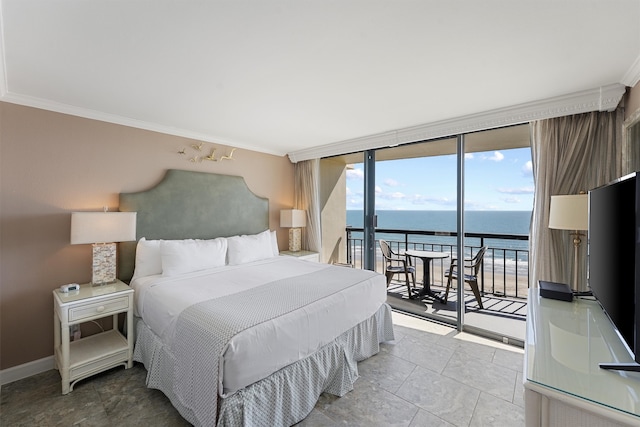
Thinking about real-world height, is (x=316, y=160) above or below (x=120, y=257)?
above

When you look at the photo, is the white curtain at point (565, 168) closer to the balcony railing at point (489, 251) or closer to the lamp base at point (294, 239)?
the balcony railing at point (489, 251)

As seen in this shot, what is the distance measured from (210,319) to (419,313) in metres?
2.95

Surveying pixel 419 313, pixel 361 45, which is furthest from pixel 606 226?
pixel 419 313

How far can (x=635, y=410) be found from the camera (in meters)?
0.82

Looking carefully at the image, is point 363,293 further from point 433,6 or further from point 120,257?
point 120,257

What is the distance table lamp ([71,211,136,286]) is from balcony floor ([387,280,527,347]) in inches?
139

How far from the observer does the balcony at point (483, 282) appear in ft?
11.2

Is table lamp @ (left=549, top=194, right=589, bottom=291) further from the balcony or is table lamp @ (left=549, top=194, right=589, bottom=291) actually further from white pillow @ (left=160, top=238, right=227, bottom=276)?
white pillow @ (left=160, top=238, right=227, bottom=276)

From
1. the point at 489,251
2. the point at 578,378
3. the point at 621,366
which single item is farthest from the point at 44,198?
the point at 489,251

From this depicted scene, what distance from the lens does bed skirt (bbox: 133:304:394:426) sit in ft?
5.12

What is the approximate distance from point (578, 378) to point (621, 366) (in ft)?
0.61

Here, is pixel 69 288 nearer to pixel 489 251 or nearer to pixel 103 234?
pixel 103 234

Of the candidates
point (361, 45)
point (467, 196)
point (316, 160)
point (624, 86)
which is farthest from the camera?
point (316, 160)

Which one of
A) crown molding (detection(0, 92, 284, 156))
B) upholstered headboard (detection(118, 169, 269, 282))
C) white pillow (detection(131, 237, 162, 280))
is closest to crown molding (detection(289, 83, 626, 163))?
upholstered headboard (detection(118, 169, 269, 282))
